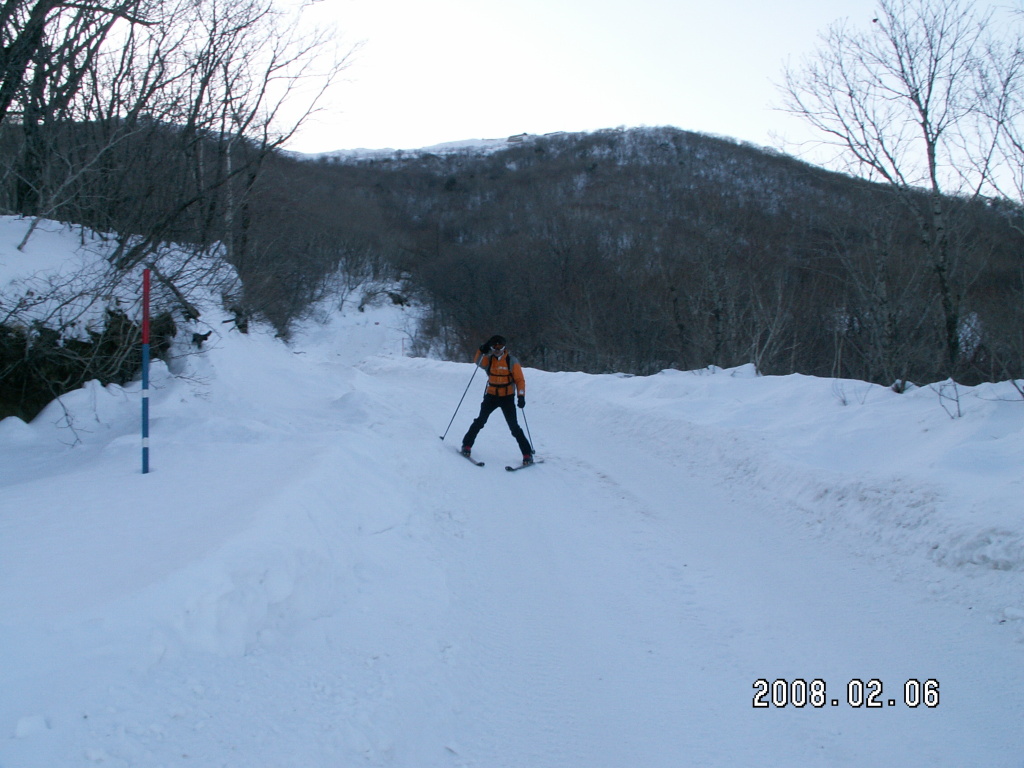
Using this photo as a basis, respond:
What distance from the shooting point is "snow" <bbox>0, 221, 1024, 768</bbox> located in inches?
140

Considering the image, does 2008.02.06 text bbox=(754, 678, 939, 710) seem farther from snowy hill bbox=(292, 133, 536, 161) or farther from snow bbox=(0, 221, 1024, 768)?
snowy hill bbox=(292, 133, 536, 161)

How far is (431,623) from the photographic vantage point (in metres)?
4.96

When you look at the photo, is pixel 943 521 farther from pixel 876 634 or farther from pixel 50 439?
pixel 50 439

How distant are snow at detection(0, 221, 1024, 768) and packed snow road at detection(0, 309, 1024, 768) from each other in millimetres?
21

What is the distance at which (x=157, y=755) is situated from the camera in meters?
3.08

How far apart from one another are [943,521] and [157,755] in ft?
21.5

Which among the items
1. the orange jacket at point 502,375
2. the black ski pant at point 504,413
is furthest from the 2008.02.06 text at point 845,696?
the orange jacket at point 502,375

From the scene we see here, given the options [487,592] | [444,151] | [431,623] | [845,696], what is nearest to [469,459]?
[487,592]

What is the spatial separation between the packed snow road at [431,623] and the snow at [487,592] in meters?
0.02

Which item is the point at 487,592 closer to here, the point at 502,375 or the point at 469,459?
the point at 469,459

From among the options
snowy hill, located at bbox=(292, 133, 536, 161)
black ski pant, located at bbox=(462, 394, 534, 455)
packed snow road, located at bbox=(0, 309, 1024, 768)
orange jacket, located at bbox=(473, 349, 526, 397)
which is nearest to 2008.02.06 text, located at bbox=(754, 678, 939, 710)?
packed snow road, located at bbox=(0, 309, 1024, 768)

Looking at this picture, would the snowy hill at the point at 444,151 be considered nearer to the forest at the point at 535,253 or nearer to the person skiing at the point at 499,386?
the forest at the point at 535,253

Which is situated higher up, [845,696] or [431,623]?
[845,696]

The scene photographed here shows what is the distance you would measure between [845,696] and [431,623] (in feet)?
9.47
